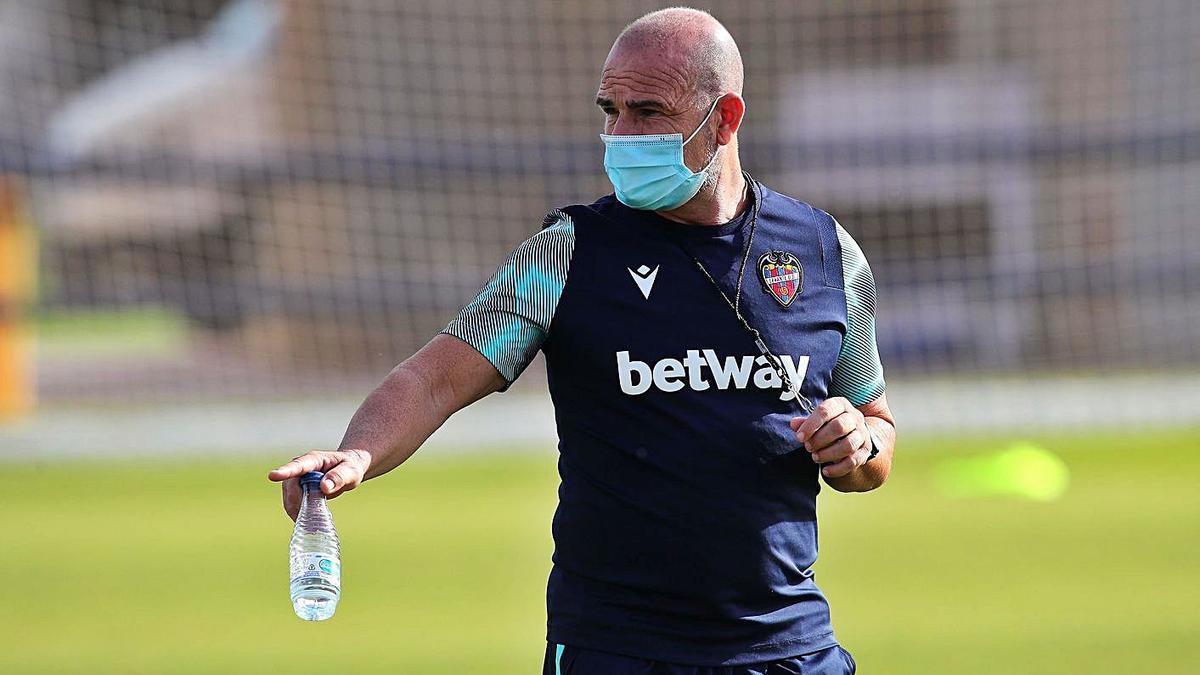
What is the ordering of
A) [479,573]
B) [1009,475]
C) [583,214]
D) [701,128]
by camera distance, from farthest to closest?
[1009,475] → [479,573] → [701,128] → [583,214]

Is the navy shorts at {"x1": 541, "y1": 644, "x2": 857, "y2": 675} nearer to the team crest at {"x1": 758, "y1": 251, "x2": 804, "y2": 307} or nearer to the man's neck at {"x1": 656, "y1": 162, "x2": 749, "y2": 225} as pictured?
the team crest at {"x1": 758, "y1": 251, "x2": 804, "y2": 307}

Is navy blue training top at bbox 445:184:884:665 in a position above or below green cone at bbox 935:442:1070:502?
below

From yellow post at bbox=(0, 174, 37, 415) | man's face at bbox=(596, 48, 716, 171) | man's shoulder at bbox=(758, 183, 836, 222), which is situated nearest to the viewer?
man's face at bbox=(596, 48, 716, 171)

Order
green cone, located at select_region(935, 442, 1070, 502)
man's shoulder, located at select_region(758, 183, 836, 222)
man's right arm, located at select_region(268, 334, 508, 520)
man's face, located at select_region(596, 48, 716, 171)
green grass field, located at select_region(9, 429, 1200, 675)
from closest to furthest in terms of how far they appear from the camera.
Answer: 1. man's right arm, located at select_region(268, 334, 508, 520)
2. man's face, located at select_region(596, 48, 716, 171)
3. man's shoulder, located at select_region(758, 183, 836, 222)
4. green grass field, located at select_region(9, 429, 1200, 675)
5. green cone, located at select_region(935, 442, 1070, 502)

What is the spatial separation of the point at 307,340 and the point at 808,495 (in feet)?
51.8

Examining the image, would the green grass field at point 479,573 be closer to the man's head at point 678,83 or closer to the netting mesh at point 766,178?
the man's head at point 678,83

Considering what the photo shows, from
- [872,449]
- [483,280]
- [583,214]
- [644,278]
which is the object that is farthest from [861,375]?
[483,280]

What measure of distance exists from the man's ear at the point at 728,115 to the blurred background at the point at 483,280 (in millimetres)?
3753

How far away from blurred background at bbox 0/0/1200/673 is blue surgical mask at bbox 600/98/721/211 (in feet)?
12.6

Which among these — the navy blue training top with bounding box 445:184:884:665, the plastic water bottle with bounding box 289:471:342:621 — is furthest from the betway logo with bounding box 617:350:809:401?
the plastic water bottle with bounding box 289:471:342:621

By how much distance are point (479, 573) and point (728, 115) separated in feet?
18.2

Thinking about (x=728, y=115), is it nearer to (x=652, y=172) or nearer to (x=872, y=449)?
(x=652, y=172)

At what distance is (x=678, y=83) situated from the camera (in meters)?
4.02

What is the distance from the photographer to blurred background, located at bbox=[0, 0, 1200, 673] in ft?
28.9
